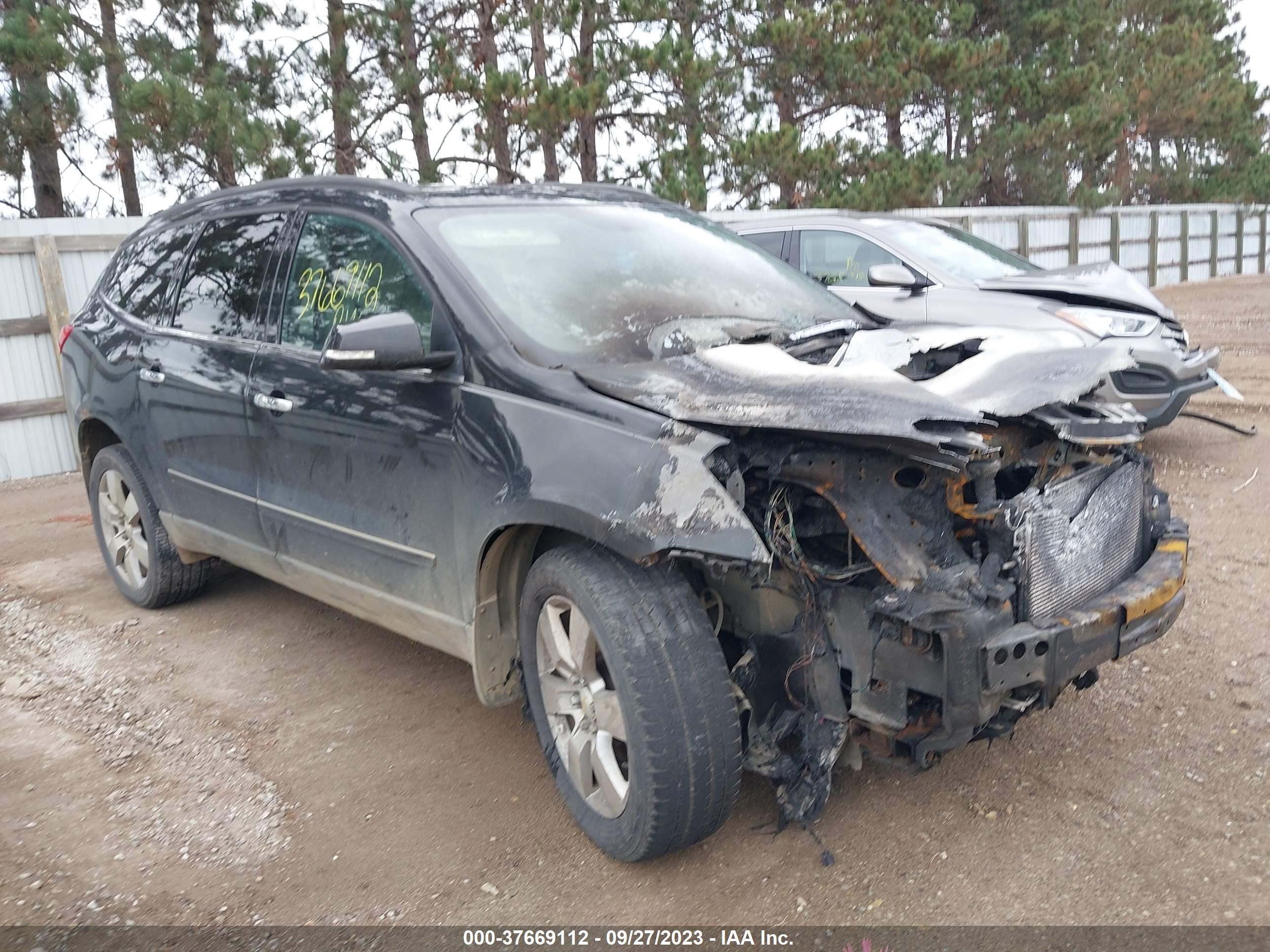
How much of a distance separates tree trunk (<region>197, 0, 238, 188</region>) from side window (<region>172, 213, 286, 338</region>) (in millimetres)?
5913

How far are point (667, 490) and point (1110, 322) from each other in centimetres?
507

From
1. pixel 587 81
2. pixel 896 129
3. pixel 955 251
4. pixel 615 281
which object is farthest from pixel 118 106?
pixel 896 129

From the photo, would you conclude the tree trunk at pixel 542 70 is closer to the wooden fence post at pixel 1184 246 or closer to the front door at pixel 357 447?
the front door at pixel 357 447

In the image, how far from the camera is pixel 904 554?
2.78 meters

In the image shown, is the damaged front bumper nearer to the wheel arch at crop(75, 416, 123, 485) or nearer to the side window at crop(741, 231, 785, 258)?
the wheel arch at crop(75, 416, 123, 485)

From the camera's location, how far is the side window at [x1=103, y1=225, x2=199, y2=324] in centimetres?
500

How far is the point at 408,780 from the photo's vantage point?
367cm

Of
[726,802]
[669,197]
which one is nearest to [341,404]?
[726,802]

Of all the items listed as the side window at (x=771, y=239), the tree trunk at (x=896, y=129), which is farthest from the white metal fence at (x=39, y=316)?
the tree trunk at (x=896, y=129)

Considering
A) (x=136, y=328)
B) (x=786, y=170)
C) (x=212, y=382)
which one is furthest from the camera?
(x=786, y=170)

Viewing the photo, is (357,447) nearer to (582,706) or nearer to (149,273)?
(582,706)

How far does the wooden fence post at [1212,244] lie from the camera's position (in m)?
26.0

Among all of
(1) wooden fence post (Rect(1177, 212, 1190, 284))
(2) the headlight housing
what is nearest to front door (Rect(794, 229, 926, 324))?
(2) the headlight housing

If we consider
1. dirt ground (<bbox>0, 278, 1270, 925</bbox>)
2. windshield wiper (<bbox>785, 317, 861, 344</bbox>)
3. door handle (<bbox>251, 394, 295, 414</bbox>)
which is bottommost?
dirt ground (<bbox>0, 278, 1270, 925</bbox>)
